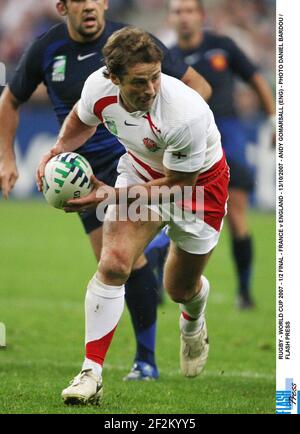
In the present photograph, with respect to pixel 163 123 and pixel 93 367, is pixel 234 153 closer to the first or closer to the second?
pixel 163 123

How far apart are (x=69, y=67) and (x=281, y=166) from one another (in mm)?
1834

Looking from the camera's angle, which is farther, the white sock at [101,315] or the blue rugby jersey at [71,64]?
the blue rugby jersey at [71,64]

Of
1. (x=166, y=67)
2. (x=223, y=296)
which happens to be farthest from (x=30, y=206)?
(x=166, y=67)

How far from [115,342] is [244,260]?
235 cm

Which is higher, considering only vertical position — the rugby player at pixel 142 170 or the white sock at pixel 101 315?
the rugby player at pixel 142 170

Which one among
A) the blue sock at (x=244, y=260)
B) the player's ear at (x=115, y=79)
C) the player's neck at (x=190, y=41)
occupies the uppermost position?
the player's ear at (x=115, y=79)

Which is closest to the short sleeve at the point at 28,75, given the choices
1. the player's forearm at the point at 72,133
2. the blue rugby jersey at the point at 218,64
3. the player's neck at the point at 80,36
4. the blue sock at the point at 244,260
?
the player's neck at the point at 80,36

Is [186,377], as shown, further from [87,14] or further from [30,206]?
[30,206]

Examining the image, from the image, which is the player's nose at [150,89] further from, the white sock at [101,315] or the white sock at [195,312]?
the white sock at [195,312]

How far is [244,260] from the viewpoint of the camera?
9727mm

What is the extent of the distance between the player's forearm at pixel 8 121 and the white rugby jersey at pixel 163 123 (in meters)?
1.14

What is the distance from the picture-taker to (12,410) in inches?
194

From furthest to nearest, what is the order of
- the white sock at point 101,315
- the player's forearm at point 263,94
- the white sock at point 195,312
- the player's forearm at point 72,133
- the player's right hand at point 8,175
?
the player's forearm at point 263,94 < the player's right hand at point 8,175 < the white sock at point 195,312 < the player's forearm at point 72,133 < the white sock at point 101,315

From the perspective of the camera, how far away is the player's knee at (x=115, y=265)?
5152 mm
